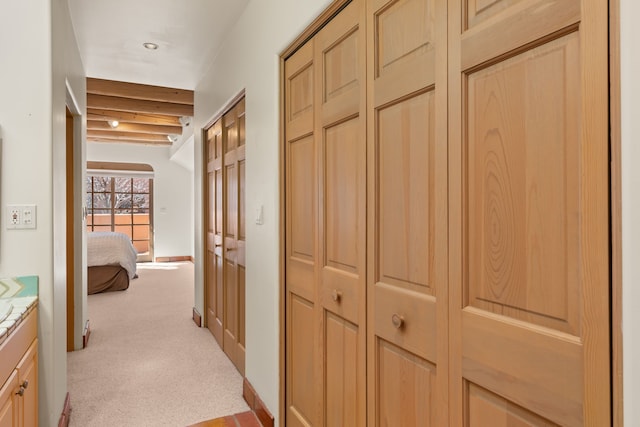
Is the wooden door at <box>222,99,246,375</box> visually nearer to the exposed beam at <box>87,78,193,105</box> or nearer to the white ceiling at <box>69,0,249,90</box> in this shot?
the white ceiling at <box>69,0,249,90</box>

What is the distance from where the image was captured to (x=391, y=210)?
4.35 ft

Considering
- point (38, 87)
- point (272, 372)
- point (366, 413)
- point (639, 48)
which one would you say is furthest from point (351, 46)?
point (272, 372)

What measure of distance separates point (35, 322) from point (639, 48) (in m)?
2.32

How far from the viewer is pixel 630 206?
0.68 meters

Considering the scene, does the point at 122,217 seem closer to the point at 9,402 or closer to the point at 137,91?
the point at 137,91

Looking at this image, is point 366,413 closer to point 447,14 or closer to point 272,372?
point 272,372

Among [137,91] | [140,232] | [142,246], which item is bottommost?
[142,246]

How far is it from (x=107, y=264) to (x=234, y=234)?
3.83 meters

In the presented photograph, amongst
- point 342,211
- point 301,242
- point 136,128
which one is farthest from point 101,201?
point 342,211

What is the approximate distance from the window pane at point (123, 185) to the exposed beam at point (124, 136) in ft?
3.72

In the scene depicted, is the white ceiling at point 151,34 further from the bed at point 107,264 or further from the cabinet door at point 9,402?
the bed at point 107,264

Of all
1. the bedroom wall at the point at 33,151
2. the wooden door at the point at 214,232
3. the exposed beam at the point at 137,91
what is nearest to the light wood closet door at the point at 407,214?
the bedroom wall at the point at 33,151

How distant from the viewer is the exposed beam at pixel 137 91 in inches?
175

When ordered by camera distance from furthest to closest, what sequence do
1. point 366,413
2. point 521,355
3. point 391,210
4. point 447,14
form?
point 366,413 → point 391,210 → point 447,14 → point 521,355
